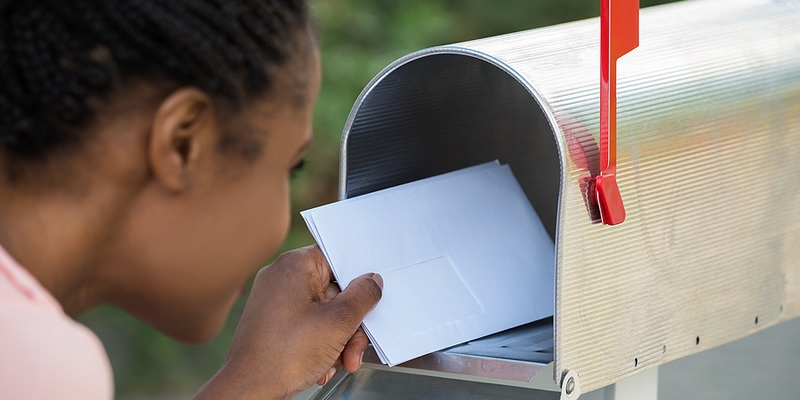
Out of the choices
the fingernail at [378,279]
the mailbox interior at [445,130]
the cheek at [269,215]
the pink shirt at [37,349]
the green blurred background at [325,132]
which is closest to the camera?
the pink shirt at [37,349]

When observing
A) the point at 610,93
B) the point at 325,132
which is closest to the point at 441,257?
the point at 610,93

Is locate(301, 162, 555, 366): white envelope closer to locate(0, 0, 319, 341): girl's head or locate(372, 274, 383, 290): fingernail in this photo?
locate(372, 274, 383, 290): fingernail

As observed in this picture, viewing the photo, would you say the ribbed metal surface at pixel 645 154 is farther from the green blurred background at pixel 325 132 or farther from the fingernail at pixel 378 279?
the green blurred background at pixel 325 132

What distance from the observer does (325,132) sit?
4145 millimetres

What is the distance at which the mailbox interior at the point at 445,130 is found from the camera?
59.7 inches

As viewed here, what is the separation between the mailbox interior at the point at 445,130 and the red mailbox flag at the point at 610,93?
5.6 inches

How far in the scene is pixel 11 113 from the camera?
3.16 feet

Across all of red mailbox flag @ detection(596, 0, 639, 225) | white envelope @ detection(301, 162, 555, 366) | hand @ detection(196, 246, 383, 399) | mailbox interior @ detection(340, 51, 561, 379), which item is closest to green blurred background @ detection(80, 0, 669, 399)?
mailbox interior @ detection(340, 51, 561, 379)

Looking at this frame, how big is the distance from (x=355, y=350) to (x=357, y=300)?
2.8 inches

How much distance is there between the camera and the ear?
0.98m

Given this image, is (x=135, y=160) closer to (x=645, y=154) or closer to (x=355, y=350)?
(x=355, y=350)

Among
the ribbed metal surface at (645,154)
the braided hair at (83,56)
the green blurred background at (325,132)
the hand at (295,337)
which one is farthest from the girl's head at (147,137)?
the green blurred background at (325,132)

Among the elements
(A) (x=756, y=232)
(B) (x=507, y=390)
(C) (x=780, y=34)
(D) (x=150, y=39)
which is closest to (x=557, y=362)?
(B) (x=507, y=390)

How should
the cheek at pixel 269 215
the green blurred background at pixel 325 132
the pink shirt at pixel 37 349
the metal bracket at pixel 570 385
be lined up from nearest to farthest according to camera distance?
1. the pink shirt at pixel 37 349
2. the cheek at pixel 269 215
3. the metal bracket at pixel 570 385
4. the green blurred background at pixel 325 132
